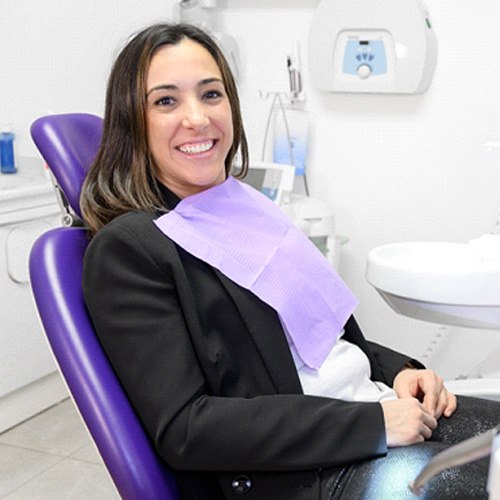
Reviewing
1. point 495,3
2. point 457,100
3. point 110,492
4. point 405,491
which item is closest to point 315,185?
point 457,100

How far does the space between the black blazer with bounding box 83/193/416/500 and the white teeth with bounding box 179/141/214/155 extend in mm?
163

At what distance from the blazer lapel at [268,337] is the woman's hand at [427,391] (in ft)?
0.81

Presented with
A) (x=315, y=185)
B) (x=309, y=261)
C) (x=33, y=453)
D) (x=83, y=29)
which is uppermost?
(x=83, y=29)

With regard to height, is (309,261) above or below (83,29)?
below

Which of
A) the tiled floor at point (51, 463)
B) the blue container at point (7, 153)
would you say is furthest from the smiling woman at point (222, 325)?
the blue container at point (7, 153)

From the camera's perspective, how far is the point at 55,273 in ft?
3.98

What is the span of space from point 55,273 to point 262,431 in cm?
37

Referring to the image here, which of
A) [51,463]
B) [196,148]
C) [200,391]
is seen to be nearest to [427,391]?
[200,391]

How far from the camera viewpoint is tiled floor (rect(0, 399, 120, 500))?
214 centimetres

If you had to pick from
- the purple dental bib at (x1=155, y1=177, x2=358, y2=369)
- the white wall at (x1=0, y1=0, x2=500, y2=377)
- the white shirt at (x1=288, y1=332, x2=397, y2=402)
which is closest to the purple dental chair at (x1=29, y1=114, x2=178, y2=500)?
the purple dental bib at (x1=155, y1=177, x2=358, y2=369)

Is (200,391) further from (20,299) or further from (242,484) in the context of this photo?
(20,299)

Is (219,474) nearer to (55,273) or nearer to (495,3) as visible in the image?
(55,273)

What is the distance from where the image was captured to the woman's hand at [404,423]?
1151 millimetres

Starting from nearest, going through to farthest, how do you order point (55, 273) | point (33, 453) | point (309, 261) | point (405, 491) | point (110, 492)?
point (405, 491), point (55, 273), point (309, 261), point (110, 492), point (33, 453)
